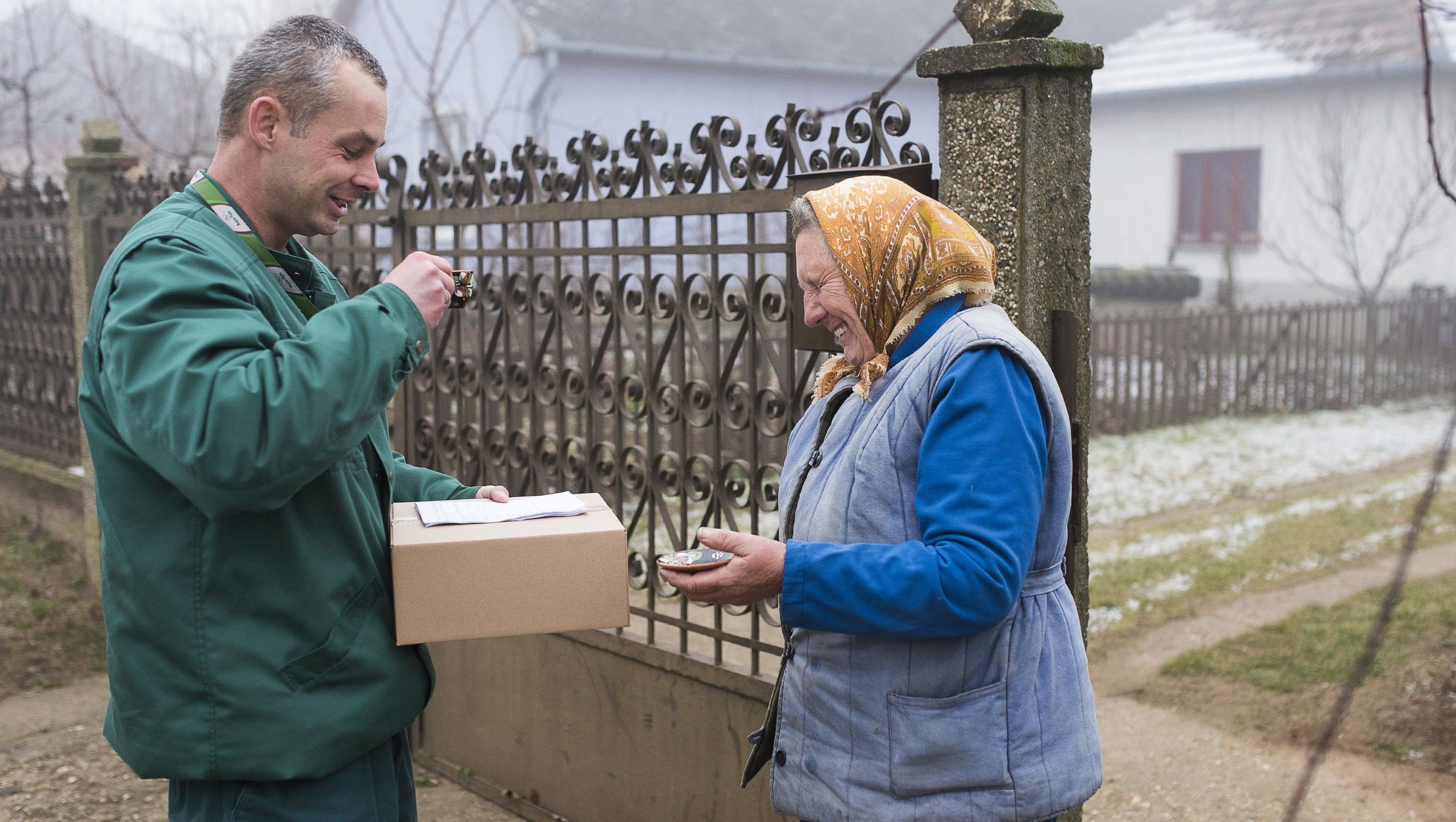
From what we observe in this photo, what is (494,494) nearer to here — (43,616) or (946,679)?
(946,679)

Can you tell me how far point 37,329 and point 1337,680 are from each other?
747 cm

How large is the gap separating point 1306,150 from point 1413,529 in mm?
18033

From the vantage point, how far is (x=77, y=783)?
4.38 metres

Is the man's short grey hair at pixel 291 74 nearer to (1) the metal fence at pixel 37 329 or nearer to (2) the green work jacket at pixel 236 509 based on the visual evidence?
(2) the green work jacket at pixel 236 509

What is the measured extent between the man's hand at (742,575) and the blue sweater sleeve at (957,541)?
3 cm

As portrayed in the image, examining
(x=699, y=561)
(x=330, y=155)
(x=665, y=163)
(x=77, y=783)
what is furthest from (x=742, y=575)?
(x=77, y=783)

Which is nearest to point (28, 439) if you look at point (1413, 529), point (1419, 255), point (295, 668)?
point (295, 668)

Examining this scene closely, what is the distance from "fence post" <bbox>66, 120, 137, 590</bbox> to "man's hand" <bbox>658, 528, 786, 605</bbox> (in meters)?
5.50

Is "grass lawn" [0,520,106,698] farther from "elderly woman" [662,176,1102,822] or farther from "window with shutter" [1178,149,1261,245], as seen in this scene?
"window with shutter" [1178,149,1261,245]

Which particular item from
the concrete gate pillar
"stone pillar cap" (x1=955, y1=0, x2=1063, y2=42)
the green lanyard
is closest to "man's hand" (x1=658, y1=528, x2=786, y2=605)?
the green lanyard

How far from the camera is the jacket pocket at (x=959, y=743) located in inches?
72.4

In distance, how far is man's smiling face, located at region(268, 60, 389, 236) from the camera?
1838 millimetres

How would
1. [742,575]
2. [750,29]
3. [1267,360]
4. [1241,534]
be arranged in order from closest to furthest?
1. [742,575]
2. [1241,534]
3. [1267,360]
4. [750,29]

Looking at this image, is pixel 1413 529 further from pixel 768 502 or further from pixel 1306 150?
pixel 1306 150
